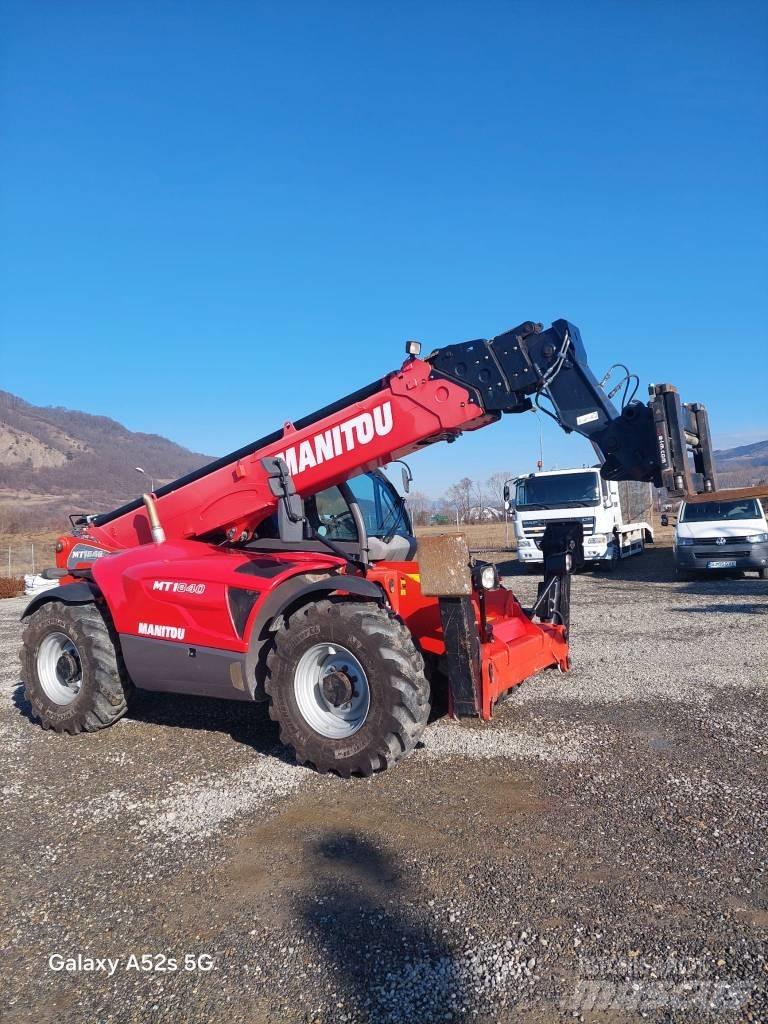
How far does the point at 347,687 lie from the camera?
5.12m

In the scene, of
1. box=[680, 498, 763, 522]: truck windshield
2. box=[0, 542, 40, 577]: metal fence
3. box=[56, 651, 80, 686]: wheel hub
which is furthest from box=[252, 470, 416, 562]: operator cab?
box=[0, 542, 40, 577]: metal fence

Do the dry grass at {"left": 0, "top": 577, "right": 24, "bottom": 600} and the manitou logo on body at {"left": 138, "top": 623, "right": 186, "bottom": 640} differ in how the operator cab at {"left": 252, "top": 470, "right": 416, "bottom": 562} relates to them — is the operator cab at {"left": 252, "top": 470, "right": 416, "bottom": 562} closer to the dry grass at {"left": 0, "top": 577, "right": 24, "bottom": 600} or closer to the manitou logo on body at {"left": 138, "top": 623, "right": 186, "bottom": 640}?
the manitou logo on body at {"left": 138, "top": 623, "right": 186, "bottom": 640}

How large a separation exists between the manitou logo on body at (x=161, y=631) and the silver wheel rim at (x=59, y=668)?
0.97m

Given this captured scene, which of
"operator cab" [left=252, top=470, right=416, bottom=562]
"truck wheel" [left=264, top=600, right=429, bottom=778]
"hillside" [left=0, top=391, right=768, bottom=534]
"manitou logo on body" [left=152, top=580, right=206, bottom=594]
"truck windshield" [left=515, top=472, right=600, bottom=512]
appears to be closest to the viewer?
"truck wheel" [left=264, top=600, right=429, bottom=778]

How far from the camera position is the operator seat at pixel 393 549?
20.8 feet

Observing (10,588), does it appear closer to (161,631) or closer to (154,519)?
(154,519)

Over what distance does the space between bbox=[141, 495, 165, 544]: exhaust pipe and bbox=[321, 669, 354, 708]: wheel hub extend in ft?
7.07

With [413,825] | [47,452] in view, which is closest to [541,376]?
[413,825]

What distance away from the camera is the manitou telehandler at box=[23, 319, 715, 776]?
16.5ft

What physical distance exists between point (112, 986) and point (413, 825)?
5.80 feet

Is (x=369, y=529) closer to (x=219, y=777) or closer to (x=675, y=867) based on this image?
(x=219, y=777)

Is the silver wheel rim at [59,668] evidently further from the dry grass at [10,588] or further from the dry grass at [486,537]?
the dry grass at [10,588]

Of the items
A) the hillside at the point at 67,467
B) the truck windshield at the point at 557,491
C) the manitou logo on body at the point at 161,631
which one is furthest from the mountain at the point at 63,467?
the manitou logo on body at the point at 161,631

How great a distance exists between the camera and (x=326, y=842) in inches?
162
